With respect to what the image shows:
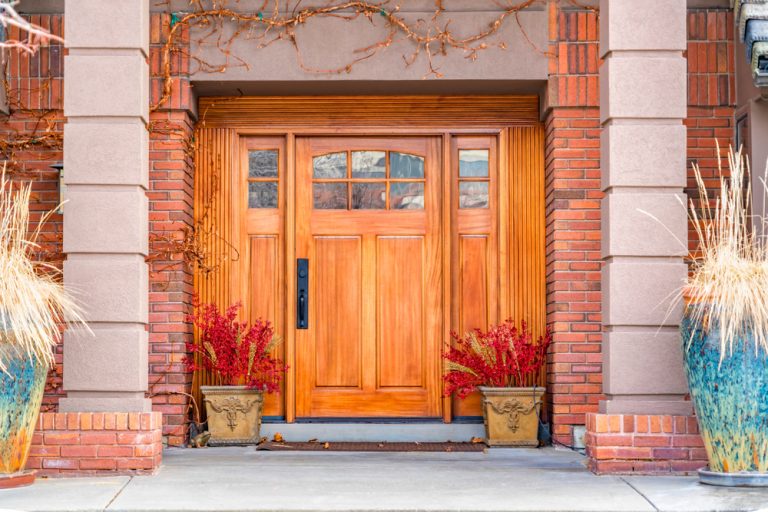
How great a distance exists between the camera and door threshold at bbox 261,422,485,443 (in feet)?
25.0

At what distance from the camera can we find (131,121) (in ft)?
19.0

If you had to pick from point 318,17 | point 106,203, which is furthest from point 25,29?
point 318,17

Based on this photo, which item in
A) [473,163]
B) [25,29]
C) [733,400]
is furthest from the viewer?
[473,163]

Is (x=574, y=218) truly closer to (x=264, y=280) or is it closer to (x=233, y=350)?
(x=264, y=280)

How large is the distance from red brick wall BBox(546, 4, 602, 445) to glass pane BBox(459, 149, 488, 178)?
0.64 meters

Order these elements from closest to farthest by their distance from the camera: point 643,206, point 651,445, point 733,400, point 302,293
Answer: point 733,400 < point 651,445 < point 643,206 < point 302,293

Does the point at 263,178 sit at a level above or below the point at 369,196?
above

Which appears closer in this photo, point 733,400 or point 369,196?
point 733,400

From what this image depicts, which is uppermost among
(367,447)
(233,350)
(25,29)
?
(25,29)

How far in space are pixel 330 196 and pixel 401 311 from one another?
3.16 feet

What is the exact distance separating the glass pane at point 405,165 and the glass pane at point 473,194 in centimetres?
32

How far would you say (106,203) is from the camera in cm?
575

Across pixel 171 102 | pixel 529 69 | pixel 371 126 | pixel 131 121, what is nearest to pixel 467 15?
pixel 529 69

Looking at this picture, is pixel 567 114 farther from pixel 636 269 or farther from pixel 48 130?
pixel 48 130
